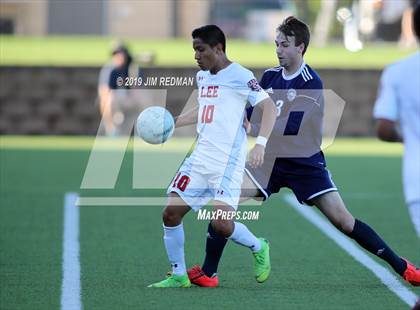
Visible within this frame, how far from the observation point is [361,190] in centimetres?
1625

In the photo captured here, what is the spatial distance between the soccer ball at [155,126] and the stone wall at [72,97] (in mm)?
16230

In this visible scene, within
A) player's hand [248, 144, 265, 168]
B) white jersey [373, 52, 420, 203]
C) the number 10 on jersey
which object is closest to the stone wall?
the number 10 on jersey

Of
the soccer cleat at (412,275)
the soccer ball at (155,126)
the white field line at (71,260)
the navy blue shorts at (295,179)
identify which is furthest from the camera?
the navy blue shorts at (295,179)

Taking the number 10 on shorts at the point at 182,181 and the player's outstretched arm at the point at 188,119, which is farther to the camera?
the player's outstretched arm at the point at 188,119

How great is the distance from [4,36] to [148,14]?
454 centimetres

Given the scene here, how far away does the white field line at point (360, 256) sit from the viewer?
27.8ft

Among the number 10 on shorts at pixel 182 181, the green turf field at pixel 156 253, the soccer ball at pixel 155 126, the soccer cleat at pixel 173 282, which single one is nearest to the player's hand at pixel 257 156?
the number 10 on shorts at pixel 182 181

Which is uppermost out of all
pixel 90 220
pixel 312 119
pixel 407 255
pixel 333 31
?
pixel 312 119

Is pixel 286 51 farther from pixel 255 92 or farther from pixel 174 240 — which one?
pixel 174 240

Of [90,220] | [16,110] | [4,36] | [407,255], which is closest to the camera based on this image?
[407,255]

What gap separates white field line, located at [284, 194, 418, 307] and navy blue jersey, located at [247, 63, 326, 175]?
3.50ft

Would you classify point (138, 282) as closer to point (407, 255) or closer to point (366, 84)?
point (407, 255)

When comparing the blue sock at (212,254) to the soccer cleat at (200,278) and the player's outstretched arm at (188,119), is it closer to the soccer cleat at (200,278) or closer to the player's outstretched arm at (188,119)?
the soccer cleat at (200,278)

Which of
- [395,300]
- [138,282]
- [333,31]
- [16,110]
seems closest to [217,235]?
[138,282]
